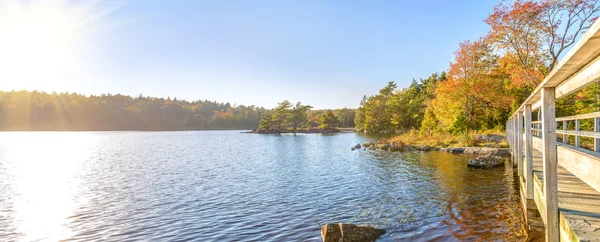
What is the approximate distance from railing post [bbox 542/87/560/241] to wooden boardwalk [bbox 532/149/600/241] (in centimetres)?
15

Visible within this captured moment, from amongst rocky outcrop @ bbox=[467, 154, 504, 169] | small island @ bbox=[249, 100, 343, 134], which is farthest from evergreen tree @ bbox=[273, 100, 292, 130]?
rocky outcrop @ bbox=[467, 154, 504, 169]

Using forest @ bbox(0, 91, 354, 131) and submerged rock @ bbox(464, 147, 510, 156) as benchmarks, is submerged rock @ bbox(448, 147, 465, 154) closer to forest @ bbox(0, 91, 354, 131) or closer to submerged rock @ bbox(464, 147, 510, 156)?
submerged rock @ bbox(464, 147, 510, 156)

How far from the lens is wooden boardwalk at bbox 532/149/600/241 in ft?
11.3

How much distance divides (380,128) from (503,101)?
45051 millimetres

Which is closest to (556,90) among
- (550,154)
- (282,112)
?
(550,154)

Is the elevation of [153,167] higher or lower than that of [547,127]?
lower

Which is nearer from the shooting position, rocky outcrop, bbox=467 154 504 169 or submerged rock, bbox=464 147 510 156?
rocky outcrop, bbox=467 154 504 169

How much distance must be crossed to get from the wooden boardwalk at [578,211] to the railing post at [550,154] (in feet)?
0.48

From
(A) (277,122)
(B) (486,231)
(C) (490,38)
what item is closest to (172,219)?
(B) (486,231)

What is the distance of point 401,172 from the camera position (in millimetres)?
16672

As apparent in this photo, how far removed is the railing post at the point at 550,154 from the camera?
3.81 m

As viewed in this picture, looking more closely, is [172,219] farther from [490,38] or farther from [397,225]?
[490,38]

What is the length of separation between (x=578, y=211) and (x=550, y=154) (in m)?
1.02

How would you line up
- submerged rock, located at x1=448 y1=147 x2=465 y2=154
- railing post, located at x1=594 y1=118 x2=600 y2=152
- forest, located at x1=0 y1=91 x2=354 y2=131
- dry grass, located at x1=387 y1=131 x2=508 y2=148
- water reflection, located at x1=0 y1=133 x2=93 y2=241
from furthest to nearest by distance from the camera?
forest, located at x1=0 y1=91 x2=354 y2=131
dry grass, located at x1=387 y1=131 x2=508 y2=148
submerged rock, located at x1=448 y1=147 x2=465 y2=154
water reflection, located at x1=0 y1=133 x2=93 y2=241
railing post, located at x1=594 y1=118 x2=600 y2=152
